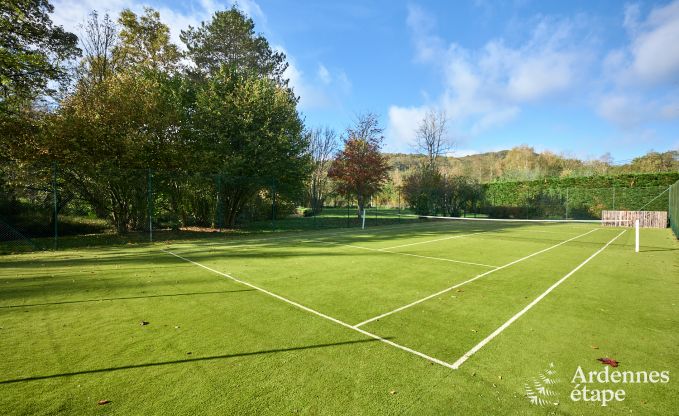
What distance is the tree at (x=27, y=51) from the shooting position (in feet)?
44.3

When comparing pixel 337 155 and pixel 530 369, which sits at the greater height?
pixel 337 155

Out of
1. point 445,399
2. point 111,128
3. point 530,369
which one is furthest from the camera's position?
point 111,128

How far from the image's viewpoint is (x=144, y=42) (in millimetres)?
20719

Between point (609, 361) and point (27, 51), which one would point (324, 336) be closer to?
point (609, 361)

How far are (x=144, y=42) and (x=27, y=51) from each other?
7.44 meters

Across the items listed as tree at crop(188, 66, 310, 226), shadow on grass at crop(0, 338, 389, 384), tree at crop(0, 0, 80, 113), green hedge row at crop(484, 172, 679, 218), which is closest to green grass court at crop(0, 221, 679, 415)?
shadow on grass at crop(0, 338, 389, 384)

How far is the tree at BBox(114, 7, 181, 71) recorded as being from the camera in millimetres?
19531

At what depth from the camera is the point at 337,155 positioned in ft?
79.7

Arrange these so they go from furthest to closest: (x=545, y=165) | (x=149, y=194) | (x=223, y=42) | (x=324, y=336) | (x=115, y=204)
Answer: (x=545, y=165) < (x=223, y=42) < (x=115, y=204) < (x=149, y=194) < (x=324, y=336)

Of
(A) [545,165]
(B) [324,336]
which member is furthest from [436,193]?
(A) [545,165]

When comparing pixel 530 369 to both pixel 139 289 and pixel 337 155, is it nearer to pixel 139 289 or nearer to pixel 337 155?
pixel 139 289

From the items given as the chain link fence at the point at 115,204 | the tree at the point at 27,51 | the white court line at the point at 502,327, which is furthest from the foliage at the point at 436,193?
the tree at the point at 27,51

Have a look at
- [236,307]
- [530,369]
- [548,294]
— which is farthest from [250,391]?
[548,294]

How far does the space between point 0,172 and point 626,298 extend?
1851cm
